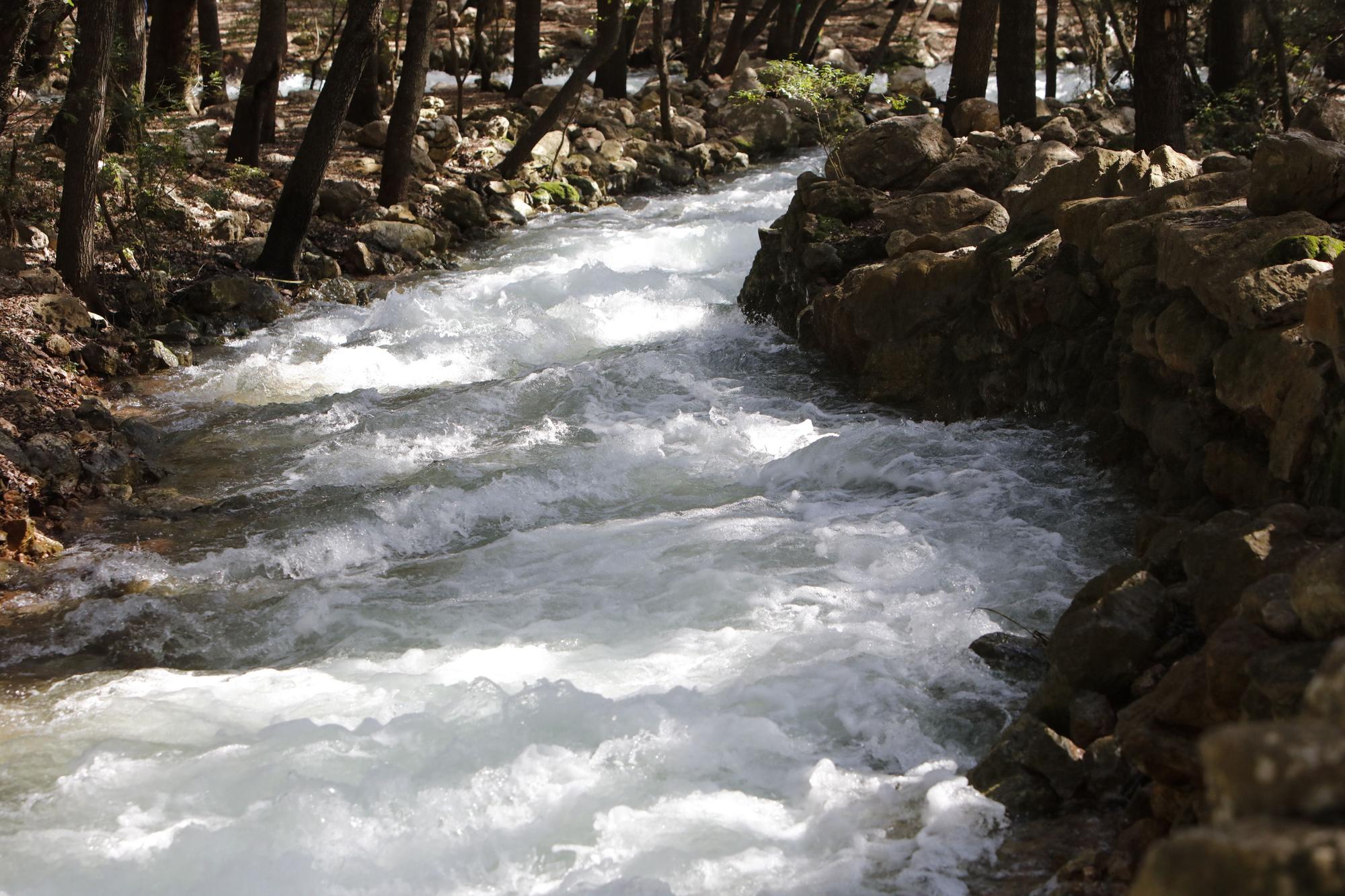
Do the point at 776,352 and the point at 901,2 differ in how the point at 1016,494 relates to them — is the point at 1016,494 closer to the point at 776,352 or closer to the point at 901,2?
the point at 776,352

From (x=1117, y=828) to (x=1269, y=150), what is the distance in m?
3.81

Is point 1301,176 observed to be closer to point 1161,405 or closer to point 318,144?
point 1161,405

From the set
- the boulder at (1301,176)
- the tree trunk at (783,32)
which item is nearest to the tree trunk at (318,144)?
the boulder at (1301,176)

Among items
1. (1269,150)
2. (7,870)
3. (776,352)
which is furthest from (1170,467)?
(7,870)

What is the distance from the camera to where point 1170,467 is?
19.1 ft

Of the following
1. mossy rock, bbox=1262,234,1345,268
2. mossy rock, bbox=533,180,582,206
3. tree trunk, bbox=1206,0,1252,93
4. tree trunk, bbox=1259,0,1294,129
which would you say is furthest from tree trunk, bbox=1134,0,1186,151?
mossy rock, bbox=533,180,582,206

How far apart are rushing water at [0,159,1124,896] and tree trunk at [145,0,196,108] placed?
7683 mm

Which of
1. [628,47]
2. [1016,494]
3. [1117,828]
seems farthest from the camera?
[628,47]

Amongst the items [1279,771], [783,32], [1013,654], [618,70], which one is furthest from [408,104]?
[1279,771]

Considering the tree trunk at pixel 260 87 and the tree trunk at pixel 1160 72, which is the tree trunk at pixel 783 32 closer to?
the tree trunk at pixel 260 87

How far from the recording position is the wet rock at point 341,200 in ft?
44.9

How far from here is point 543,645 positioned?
5.16 meters

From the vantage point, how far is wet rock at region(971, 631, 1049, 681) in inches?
182

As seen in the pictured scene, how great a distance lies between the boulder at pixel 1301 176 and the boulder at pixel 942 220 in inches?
119
